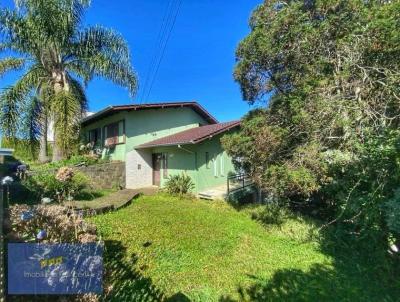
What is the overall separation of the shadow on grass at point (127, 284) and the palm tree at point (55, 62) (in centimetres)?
849

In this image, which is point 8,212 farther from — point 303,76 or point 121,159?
point 121,159

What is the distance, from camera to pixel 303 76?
8.06 meters

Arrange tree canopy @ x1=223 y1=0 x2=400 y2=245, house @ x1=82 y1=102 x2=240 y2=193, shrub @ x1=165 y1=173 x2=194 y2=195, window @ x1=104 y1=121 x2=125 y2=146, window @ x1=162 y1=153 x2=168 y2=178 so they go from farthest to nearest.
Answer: window @ x1=162 y1=153 x2=168 y2=178 → window @ x1=104 y1=121 x2=125 y2=146 → house @ x1=82 y1=102 x2=240 y2=193 → shrub @ x1=165 y1=173 x2=194 y2=195 → tree canopy @ x1=223 y1=0 x2=400 y2=245

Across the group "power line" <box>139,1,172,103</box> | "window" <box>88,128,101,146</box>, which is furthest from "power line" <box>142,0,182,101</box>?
"window" <box>88,128,101,146</box>

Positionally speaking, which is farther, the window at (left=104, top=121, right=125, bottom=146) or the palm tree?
the window at (left=104, top=121, right=125, bottom=146)

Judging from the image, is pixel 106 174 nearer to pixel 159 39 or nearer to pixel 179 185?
pixel 179 185

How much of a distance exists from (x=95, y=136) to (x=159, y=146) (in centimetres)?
647

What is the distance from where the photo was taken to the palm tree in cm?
1238

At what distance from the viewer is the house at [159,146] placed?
49.4 ft

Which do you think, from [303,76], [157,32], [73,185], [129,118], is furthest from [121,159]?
[303,76]

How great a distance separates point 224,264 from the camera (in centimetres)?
624

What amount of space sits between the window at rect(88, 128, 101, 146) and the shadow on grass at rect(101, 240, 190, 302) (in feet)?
46.5

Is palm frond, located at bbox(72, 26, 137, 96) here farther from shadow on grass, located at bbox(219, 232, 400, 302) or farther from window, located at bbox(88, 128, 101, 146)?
shadow on grass, located at bbox(219, 232, 400, 302)

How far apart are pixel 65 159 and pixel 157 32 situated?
8291 millimetres
